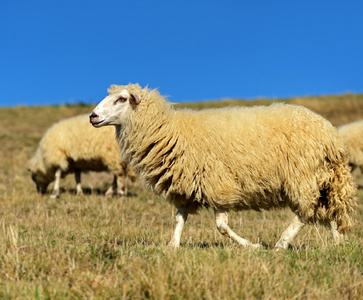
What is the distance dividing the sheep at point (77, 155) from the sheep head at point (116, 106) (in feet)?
17.6

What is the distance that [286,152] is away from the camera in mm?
5105

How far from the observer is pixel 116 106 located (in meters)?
5.45

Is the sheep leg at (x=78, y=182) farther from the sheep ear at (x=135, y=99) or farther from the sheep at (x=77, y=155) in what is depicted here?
the sheep ear at (x=135, y=99)

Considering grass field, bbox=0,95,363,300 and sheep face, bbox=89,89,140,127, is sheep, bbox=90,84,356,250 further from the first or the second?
grass field, bbox=0,95,363,300

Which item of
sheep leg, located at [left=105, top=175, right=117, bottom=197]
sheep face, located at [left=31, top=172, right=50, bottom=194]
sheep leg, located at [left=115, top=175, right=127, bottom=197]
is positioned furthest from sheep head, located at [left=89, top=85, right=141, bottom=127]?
sheep face, located at [left=31, top=172, right=50, bottom=194]

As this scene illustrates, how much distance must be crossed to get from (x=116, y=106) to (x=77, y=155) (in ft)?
19.9

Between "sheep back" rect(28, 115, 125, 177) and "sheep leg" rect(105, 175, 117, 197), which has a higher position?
"sheep back" rect(28, 115, 125, 177)

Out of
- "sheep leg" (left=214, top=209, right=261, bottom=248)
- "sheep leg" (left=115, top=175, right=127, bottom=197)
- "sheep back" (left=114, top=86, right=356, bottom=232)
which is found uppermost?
"sheep back" (left=114, top=86, right=356, bottom=232)

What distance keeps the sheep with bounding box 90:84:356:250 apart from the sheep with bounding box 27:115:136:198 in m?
5.36

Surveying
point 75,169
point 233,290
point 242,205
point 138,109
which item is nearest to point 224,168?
point 242,205

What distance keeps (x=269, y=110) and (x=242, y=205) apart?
126 centimetres

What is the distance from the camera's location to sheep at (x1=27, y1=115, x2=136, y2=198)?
35.6ft

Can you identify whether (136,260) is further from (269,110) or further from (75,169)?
(75,169)

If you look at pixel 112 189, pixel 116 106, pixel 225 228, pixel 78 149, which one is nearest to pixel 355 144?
pixel 112 189
